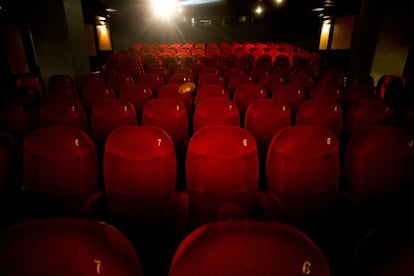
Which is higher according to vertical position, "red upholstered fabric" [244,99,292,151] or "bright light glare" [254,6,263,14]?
"bright light glare" [254,6,263,14]

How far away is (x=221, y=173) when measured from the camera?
→ 67.8 inches

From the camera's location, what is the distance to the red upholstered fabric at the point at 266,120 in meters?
2.74

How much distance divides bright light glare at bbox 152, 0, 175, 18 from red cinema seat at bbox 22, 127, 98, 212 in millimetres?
14710

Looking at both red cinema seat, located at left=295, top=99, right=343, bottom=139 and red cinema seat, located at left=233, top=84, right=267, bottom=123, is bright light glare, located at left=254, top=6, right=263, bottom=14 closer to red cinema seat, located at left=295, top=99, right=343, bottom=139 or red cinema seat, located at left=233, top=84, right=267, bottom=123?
red cinema seat, located at left=233, top=84, right=267, bottom=123

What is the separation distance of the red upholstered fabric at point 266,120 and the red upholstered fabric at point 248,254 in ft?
6.55

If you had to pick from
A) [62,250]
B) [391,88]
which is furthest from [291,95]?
[62,250]

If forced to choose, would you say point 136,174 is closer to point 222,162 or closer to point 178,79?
point 222,162

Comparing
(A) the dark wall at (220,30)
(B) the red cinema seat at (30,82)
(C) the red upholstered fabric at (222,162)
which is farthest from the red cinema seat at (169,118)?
(A) the dark wall at (220,30)

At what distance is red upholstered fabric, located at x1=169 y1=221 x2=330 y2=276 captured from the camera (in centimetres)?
80

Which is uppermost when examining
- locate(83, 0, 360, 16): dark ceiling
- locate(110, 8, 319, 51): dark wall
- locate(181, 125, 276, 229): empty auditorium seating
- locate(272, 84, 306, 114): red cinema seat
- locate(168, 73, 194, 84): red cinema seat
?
locate(83, 0, 360, 16): dark ceiling

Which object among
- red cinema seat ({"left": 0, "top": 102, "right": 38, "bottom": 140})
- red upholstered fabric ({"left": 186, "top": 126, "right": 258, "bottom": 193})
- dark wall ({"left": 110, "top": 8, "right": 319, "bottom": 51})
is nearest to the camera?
red upholstered fabric ({"left": 186, "top": 126, "right": 258, "bottom": 193})

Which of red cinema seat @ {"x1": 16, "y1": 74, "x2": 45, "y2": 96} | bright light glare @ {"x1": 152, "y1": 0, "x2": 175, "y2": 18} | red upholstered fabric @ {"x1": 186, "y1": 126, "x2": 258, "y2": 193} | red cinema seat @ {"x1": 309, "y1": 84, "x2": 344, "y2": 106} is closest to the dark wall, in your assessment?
bright light glare @ {"x1": 152, "y1": 0, "x2": 175, "y2": 18}

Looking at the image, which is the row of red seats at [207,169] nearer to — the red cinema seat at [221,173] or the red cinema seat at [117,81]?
the red cinema seat at [221,173]

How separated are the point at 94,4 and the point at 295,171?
46.3 feet
